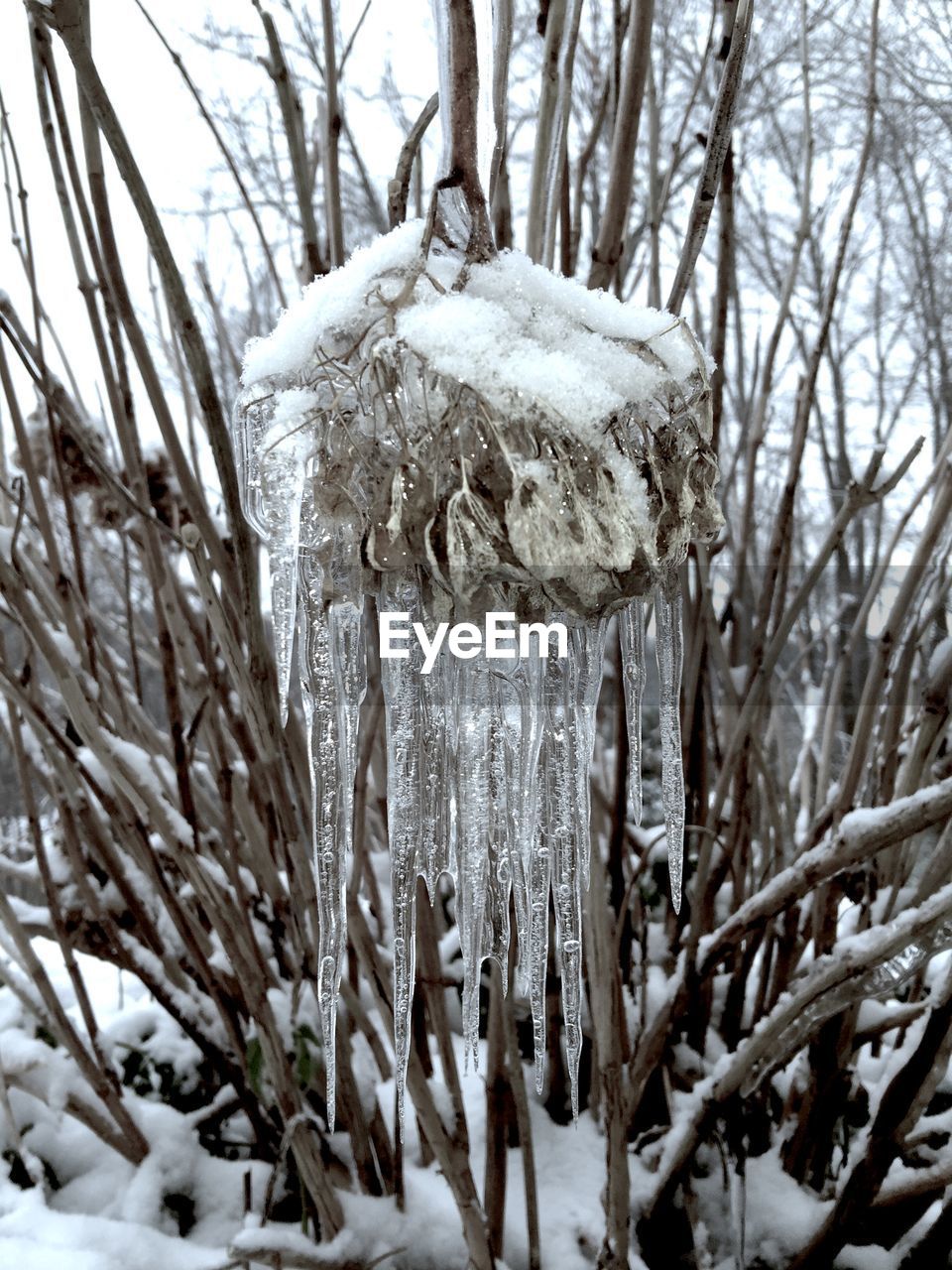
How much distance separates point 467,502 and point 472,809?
0.25 m

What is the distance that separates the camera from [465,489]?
0.45 m

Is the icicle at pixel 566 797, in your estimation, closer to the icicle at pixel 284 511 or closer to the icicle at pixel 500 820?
the icicle at pixel 500 820

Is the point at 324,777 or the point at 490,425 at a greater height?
the point at 490,425

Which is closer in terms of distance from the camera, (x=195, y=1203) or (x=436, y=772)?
(x=436, y=772)

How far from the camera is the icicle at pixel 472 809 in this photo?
579 mm

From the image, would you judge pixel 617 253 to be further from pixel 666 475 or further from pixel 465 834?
pixel 465 834

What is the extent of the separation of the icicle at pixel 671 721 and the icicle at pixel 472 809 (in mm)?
157

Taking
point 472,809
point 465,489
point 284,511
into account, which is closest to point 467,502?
point 465,489

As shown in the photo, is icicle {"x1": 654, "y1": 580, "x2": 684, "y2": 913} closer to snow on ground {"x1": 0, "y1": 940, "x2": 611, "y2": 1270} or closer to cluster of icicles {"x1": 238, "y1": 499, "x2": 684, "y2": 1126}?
cluster of icicles {"x1": 238, "y1": 499, "x2": 684, "y2": 1126}

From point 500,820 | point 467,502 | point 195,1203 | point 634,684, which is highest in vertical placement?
point 467,502

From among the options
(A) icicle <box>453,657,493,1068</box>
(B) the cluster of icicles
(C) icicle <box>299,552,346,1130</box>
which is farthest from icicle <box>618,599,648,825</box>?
(C) icicle <box>299,552,346,1130</box>

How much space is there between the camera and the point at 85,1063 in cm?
107

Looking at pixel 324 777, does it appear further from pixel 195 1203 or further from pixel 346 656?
pixel 195 1203

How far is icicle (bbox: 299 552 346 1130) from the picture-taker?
23.7 inches
